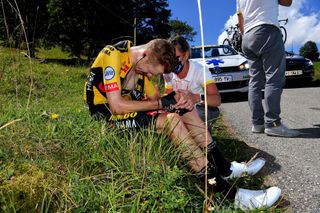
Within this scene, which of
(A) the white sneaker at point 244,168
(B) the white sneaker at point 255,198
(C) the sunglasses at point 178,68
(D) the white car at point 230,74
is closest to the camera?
(B) the white sneaker at point 255,198

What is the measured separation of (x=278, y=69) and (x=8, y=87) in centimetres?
447

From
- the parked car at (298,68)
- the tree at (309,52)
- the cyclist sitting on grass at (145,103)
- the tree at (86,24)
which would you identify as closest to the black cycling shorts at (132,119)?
the cyclist sitting on grass at (145,103)

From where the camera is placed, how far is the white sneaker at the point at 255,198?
91.6 inches

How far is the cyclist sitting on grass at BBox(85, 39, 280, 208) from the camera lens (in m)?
2.68

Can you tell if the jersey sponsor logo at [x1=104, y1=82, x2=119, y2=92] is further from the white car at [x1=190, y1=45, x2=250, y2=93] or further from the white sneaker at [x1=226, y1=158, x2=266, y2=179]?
the white car at [x1=190, y1=45, x2=250, y2=93]

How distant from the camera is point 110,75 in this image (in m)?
2.98

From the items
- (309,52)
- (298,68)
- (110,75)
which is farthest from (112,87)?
(309,52)

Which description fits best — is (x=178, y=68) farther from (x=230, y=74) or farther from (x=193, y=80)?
(x=230, y=74)

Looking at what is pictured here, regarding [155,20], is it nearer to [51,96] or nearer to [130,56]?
[51,96]

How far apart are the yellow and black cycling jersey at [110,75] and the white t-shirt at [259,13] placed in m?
1.57

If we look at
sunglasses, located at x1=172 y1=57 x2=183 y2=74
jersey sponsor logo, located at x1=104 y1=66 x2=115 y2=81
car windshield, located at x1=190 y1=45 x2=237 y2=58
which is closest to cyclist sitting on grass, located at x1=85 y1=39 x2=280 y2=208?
jersey sponsor logo, located at x1=104 y1=66 x2=115 y2=81

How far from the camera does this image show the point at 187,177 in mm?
2475

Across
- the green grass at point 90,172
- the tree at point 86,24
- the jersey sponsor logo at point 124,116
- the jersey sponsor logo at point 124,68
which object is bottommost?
the green grass at point 90,172

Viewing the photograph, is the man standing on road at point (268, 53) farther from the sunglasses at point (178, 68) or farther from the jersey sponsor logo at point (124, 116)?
the jersey sponsor logo at point (124, 116)
